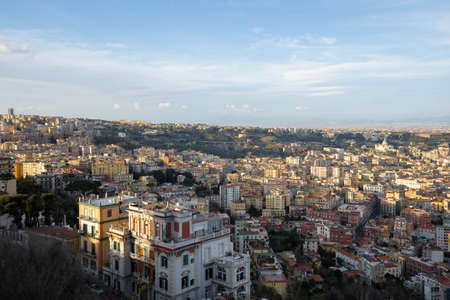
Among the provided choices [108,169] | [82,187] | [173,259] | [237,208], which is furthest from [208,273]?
[108,169]

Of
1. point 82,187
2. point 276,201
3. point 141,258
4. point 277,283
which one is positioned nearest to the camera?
point 141,258

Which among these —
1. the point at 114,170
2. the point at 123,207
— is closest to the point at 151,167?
the point at 114,170

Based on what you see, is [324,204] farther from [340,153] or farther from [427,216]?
[340,153]

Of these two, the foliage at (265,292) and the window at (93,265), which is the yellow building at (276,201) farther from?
the window at (93,265)

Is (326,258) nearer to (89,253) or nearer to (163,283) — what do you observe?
(163,283)

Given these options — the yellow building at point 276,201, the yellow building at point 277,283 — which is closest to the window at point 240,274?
the yellow building at point 277,283
